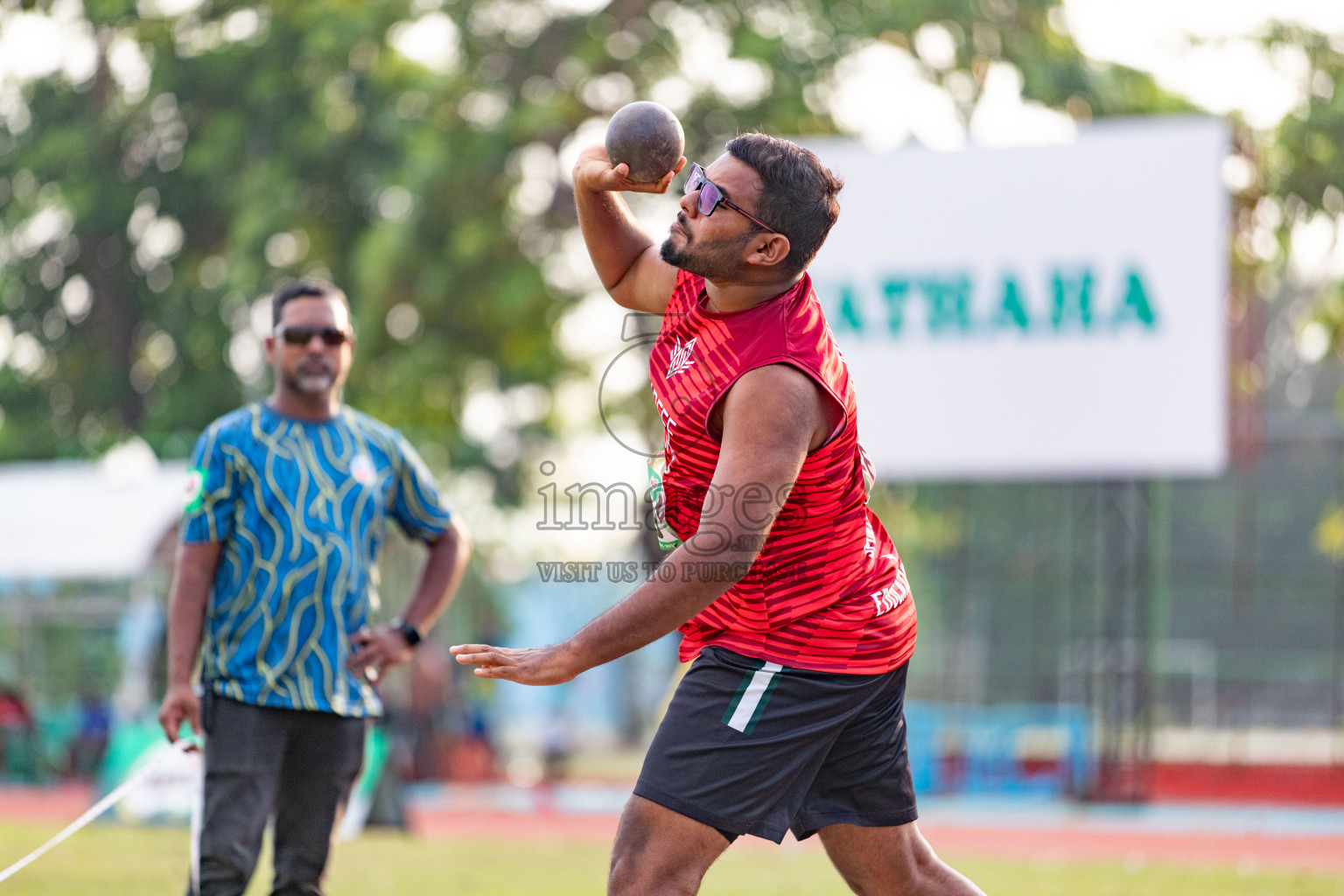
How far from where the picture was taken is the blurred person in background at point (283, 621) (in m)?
4.84

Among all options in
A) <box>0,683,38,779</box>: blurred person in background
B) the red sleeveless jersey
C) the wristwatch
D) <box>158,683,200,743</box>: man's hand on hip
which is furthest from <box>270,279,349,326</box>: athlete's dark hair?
<box>0,683,38,779</box>: blurred person in background

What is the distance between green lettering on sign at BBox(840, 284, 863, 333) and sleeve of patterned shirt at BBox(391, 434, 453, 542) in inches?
363

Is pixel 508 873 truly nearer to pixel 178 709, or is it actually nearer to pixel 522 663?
pixel 178 709

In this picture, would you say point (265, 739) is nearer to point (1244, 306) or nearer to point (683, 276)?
point (683, 276)

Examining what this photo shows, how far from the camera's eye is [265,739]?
4879mm

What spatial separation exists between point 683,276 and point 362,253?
1363 centimetres

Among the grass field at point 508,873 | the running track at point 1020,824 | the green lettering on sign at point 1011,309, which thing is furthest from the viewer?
the green lettering on sign at point 1011,309

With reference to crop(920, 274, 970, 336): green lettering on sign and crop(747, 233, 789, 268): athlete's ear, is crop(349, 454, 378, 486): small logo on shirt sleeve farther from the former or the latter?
crop(920, 274, 970, 336): green lettering on sign

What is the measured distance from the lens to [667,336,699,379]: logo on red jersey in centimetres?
366

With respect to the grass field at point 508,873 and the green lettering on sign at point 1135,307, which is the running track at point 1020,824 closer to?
the grass field at point 508,873

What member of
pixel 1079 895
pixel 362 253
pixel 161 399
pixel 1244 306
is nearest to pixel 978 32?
pixel 1244 306

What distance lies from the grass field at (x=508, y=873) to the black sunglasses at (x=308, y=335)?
12.4 ft

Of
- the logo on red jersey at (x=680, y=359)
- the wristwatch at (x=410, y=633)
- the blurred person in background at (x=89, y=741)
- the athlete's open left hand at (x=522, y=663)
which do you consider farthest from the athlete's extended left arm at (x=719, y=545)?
the blurred person in background at (x=89, y=741)

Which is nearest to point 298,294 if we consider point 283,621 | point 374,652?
point 283,621
